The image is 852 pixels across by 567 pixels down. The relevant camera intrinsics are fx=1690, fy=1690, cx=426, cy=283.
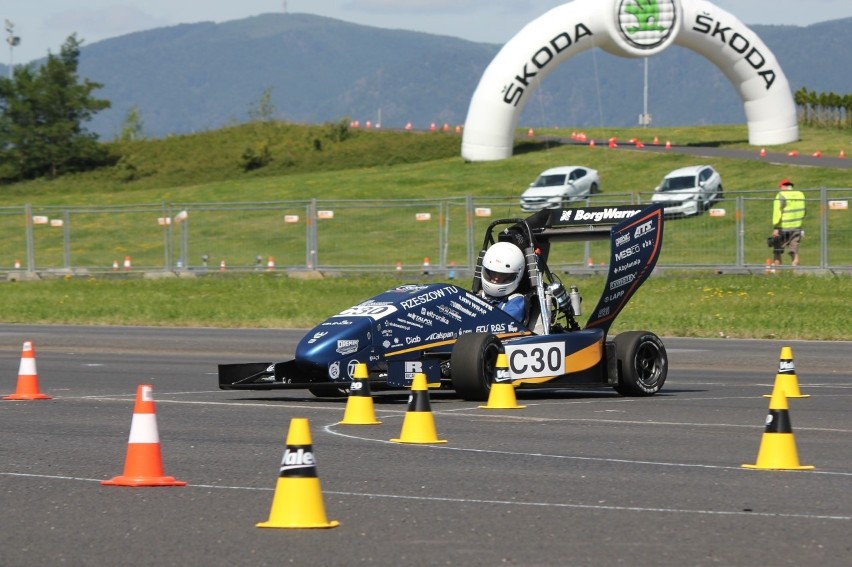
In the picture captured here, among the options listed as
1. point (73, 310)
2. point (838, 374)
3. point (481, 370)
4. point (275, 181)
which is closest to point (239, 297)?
point (73, 310)

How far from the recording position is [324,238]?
36125 mm

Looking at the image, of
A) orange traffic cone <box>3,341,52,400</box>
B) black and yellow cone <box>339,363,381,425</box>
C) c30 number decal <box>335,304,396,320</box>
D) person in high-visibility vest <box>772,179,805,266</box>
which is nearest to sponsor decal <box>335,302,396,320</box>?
c30 number decal <box>335,304,396,320</box>

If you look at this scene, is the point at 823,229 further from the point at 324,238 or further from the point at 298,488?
the point at 298,488

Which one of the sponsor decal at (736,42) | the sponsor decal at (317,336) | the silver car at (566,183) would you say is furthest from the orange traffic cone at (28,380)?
the sponsor decal at (736,42)

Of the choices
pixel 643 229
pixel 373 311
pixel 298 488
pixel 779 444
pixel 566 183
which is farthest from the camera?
pixel 566 183

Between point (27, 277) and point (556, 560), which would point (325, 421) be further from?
point (27, 277)

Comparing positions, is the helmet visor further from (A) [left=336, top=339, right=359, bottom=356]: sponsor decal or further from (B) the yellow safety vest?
(B) the yellow safety vest

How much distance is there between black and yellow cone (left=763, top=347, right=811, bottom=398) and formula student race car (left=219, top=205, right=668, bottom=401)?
1313 mm

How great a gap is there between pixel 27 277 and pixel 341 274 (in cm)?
736

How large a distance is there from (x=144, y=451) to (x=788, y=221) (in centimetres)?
2365

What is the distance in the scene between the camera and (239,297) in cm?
3216

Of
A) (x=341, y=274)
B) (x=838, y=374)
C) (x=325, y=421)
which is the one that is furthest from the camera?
(x=341, y=274)

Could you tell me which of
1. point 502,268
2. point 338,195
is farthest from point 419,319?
point 338,195

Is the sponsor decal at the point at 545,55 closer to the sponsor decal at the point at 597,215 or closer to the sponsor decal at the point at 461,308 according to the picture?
the sponsor decal at the point at 597,215
